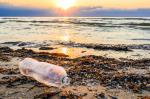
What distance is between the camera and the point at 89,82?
9945 mm

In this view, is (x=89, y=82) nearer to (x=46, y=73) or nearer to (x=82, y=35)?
(x=46, y=73)

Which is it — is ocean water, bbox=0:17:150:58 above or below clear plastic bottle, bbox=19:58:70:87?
below

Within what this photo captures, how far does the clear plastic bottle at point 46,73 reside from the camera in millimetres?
7887

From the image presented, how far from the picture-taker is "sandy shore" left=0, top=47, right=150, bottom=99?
858 centimetres

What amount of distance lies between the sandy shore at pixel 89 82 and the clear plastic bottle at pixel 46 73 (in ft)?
0.86

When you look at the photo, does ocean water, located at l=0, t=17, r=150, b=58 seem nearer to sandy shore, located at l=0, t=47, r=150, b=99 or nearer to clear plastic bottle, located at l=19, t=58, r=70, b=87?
sandy shore, located at l=0, t=47, r=150, b=99

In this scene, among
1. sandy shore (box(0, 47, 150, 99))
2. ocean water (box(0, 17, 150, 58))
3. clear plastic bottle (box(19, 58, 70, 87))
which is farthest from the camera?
ocean water (box(0, 17, 150, 58))

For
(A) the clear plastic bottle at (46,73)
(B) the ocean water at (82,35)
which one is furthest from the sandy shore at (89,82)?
(B) the ocean water at (82,35)

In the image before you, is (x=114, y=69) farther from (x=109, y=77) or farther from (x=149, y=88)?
(x=149, y=88)

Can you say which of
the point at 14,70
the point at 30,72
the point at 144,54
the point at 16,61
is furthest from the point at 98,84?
the point at 144,54

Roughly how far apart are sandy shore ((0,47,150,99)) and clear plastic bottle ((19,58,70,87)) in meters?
0.26

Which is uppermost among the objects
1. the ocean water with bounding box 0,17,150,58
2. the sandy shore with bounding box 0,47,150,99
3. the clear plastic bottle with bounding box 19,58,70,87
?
the clear plastic bottle with bounding box 19,58,70,87

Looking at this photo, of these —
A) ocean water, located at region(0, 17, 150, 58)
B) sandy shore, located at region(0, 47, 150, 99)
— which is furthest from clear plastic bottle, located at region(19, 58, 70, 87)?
ocean water, located at region(0, 17, 150, 58)

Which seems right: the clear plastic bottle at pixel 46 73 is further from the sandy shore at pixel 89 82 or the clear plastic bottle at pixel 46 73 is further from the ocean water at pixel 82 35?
the ocean water at pixel 82 35
